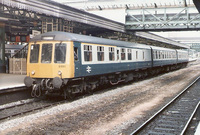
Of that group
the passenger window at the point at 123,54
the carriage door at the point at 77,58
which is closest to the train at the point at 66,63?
the carriage door at the point at 77,58

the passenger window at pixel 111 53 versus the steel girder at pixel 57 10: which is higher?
the steel girder at pixel 57 10

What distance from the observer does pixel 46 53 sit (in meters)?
11.9

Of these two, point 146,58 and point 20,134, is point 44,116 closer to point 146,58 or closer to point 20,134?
point 20,134

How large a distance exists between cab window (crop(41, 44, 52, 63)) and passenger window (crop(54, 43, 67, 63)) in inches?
11.9

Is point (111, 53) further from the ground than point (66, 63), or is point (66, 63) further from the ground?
point (111, 53)

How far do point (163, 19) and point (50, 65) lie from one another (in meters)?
17.5

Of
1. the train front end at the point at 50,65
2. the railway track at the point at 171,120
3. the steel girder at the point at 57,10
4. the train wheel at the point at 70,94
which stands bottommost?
the railway track at the point at 171,120

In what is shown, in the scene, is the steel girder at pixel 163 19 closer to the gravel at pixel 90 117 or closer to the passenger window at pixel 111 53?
the passenger window at pixel 111 53

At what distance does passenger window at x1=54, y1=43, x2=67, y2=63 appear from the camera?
11.6 m

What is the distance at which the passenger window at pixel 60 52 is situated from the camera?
1161 centimetres

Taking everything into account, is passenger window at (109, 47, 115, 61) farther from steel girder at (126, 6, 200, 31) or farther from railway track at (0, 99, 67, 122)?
steel girder at (126, 6, 200, 31)

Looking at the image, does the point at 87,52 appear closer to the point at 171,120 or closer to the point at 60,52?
the point at 60,52

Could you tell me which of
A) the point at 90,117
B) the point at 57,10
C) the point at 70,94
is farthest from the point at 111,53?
the point at 90,117

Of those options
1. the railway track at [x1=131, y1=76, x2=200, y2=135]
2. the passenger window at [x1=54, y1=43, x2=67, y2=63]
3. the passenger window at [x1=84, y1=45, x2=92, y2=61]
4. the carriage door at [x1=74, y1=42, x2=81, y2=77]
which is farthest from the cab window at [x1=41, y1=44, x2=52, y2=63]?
the railway track at [x1=131, y1=76, x2=200, y2=135]
